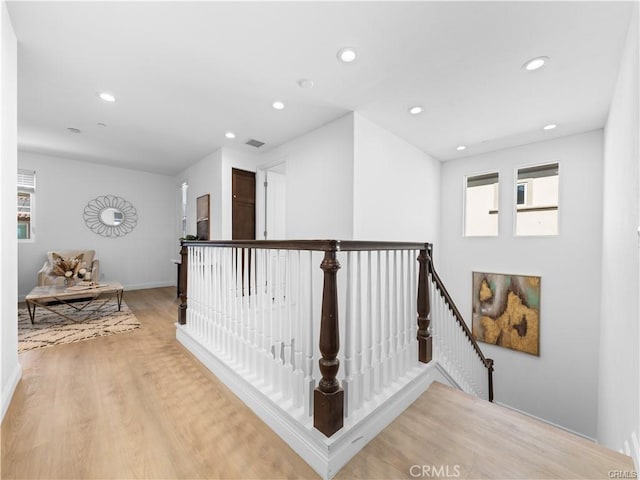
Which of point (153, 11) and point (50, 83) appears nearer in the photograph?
point (153, 11)

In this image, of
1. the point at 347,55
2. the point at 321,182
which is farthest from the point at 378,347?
the point at 321,182

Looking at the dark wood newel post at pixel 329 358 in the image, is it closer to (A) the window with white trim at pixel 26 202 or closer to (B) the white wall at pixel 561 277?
(B) the white wall at pixel 561 277

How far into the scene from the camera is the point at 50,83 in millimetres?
2760

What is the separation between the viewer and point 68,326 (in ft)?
11.5

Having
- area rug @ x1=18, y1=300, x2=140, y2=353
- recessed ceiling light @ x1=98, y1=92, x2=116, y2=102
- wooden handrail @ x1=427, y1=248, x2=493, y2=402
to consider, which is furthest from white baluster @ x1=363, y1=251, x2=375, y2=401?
recessed ceiling light @ x1=98, y1=92, x2=116, y2=102

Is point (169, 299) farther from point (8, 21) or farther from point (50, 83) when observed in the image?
point (8, 21)

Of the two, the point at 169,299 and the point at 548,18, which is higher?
the point at 548,18

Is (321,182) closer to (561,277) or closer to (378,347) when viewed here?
(378,347)

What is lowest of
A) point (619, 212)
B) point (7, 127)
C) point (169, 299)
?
point (169, 299)

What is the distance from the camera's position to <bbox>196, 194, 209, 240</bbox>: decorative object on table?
16.9 ft

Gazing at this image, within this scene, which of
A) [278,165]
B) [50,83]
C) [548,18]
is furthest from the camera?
[278,165]

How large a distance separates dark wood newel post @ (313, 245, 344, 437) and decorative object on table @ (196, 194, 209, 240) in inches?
170

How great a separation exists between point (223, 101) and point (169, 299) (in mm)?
3892

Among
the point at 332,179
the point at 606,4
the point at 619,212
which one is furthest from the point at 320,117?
the point at 619,212
